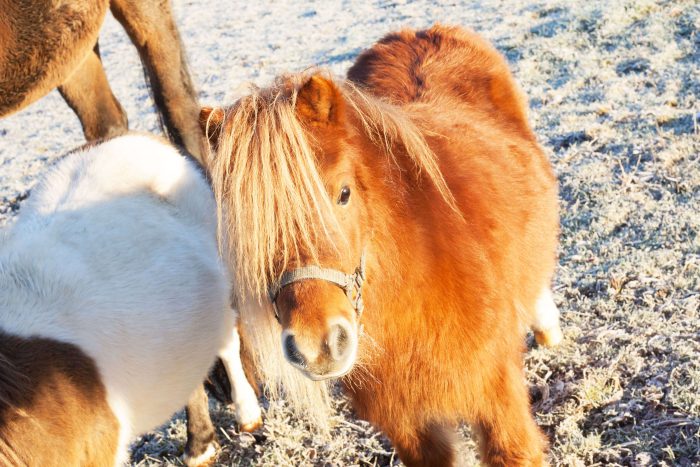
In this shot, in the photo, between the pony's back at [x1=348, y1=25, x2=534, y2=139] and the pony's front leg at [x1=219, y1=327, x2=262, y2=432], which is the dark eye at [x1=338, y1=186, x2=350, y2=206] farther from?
the pony's front leg at [x1=219, y1=327, x2=262, y2=432]

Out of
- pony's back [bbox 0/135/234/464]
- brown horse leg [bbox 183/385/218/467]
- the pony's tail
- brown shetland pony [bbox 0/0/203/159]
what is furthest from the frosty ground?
pony's back [bbox 0/135/234/464]

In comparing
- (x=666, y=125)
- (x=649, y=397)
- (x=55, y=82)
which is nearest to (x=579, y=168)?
(x=666, y=125)

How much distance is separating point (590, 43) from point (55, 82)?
218 inches

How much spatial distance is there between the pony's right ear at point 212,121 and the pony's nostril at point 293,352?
65 centimetres

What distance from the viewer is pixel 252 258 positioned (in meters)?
1.72

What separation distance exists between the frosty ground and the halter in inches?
24.9

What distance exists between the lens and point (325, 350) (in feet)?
5.30

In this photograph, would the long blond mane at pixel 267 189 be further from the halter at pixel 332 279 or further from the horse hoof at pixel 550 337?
the horse hoof at pixel 550 337

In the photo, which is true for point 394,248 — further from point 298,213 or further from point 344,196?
point 298,213

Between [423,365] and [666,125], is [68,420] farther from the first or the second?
[666,125]

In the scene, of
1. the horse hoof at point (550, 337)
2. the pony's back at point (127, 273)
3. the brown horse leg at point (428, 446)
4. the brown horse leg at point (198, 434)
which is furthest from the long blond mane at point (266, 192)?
the horse hoof at point (550, 337)

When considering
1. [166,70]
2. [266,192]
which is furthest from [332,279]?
[166,70]

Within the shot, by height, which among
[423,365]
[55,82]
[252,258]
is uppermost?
[252,258]

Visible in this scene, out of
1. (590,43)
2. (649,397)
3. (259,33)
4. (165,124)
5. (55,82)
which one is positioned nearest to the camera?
(649,397)
